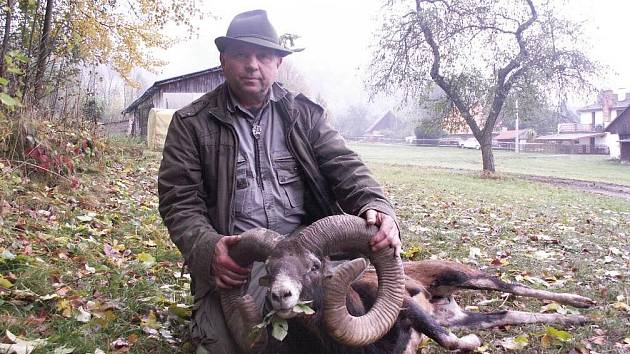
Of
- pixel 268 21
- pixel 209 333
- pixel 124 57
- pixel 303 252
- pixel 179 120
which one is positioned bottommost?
pixel 209 333

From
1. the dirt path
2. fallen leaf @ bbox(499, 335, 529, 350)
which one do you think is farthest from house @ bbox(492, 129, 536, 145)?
fallen leaf @ bbox(499, 335, 529, 350)

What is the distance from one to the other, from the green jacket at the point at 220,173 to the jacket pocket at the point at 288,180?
0.06 m

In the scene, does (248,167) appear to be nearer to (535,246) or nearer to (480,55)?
(535,246)

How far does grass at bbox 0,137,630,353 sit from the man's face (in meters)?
1.96

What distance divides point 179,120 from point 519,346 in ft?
10.5

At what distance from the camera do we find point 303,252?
3.48m

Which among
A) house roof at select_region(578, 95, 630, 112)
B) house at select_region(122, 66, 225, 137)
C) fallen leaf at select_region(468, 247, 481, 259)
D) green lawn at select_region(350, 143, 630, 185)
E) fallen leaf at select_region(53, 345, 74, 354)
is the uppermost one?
house roof at select_region(578, 95, 630, 112)

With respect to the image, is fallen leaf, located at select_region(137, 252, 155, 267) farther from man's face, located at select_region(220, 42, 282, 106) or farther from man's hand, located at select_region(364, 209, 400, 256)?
man's hand, located at select_region(364, 209, 400, 256)

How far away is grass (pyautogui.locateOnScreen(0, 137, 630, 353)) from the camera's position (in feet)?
13.8

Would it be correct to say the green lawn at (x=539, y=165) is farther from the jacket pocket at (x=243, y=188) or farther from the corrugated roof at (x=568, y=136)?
the jacket pocket at (x=243, y=188)

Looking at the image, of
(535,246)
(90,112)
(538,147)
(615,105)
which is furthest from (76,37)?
(615,105)

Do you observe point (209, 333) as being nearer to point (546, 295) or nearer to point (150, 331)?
point (150, 331)

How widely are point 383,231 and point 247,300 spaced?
99cm

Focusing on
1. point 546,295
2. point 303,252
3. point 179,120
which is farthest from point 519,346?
point 179,120
